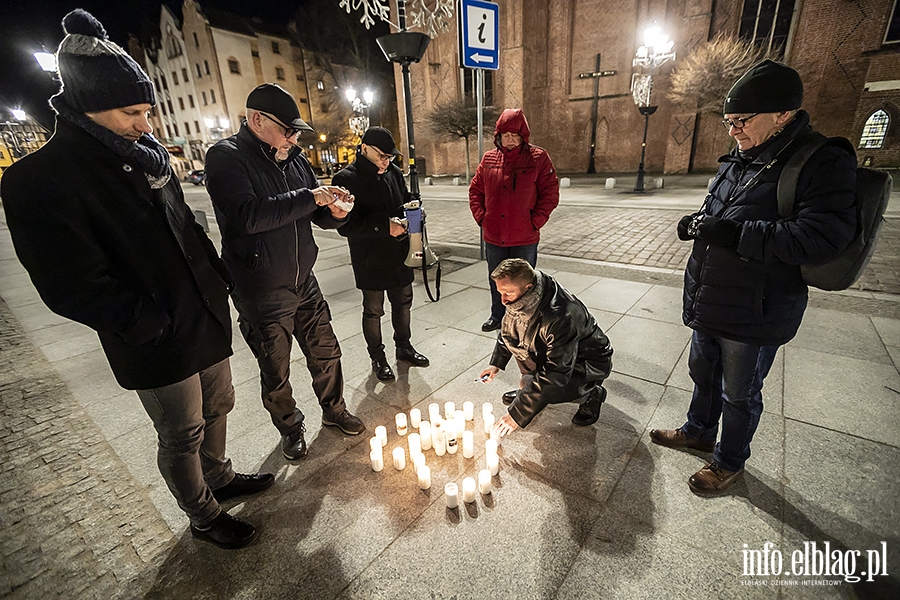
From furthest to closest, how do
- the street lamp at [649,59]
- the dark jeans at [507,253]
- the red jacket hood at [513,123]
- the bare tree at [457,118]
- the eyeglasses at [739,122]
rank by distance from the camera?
the bare tree at [457,118] < the street lamp at [649,59] < the dark jeans at [507,253] < the red jacket hood at [513,123] < the eyeglasses at [739,122]

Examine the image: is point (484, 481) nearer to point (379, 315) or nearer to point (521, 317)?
point (521, 317)

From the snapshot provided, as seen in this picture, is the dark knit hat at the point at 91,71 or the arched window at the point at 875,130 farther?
the arched window at the point at 875,130

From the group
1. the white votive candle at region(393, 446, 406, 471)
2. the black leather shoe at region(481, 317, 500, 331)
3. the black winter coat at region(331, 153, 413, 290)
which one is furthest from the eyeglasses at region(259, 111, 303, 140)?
the black leather shoe at region(481, 317, 500, 331)

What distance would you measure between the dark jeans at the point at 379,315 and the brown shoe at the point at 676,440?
2.33m

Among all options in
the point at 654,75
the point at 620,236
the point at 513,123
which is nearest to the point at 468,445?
the point at 513,123

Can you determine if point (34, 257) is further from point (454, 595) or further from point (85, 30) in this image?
point (454, 595)

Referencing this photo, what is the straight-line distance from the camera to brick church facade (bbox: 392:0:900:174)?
19016mm

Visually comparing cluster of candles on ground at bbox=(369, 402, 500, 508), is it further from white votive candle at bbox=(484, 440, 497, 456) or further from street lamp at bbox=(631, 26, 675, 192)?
street lamp at bbox=(631, 26, 675, 192)

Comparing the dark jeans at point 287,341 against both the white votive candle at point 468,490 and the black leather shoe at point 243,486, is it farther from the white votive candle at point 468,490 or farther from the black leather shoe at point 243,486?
the white votive candle at point 468,490

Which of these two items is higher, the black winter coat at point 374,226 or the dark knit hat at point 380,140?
the dark knit hat at point 380,140

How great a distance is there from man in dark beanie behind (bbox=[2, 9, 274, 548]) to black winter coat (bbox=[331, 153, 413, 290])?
57.1 inches

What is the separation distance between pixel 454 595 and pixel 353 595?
1.58ft

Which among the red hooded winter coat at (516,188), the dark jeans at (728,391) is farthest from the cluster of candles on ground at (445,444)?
the red hooded winter coat at (516,188)

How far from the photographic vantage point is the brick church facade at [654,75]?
19.0m
